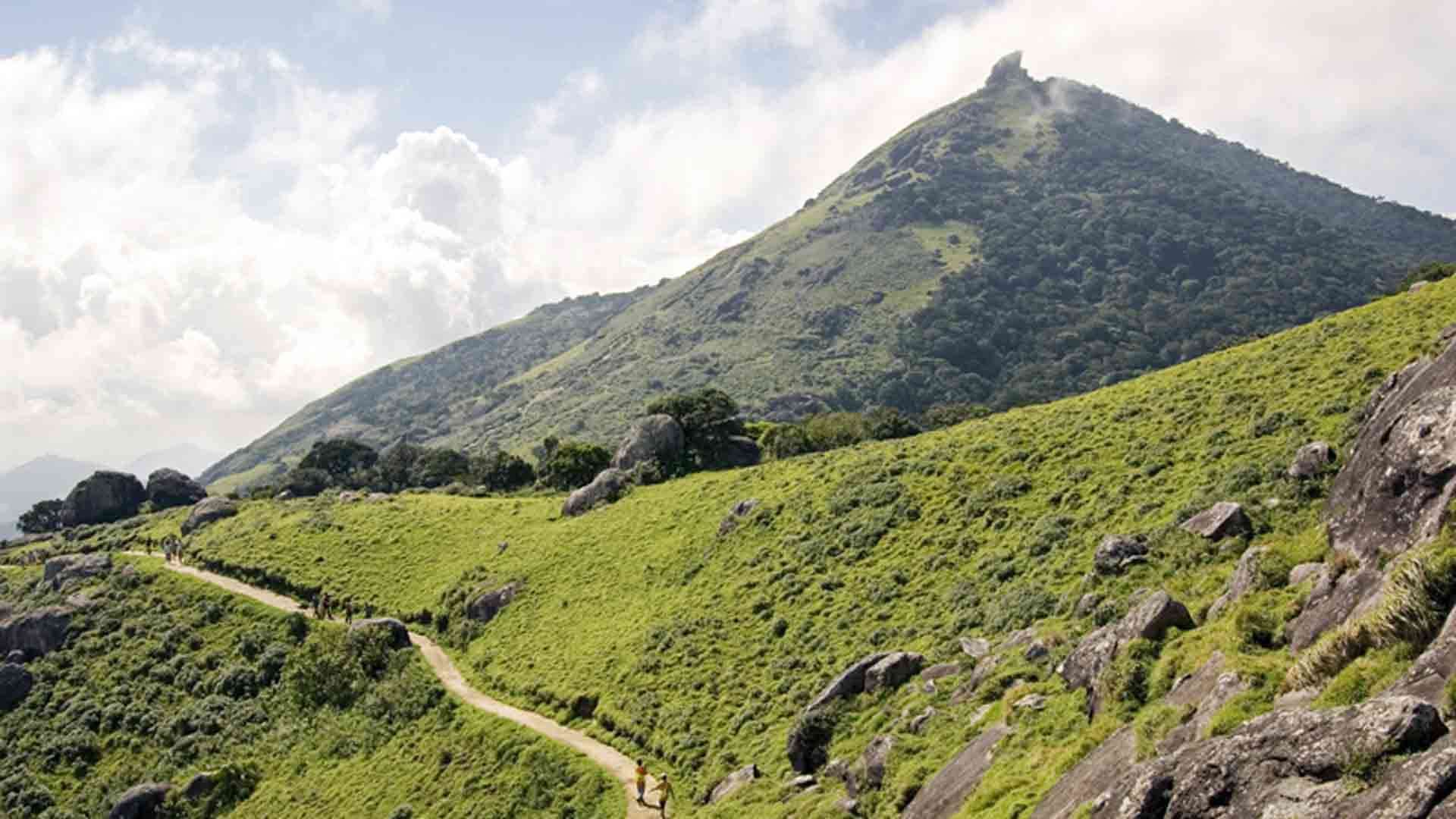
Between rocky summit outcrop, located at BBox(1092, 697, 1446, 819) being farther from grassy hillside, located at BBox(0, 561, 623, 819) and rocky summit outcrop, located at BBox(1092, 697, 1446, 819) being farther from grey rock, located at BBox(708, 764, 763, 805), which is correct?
grassy hillside, located at BBox(0, 561, 623, 819)

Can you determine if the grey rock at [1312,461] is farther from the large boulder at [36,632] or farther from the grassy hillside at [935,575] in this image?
the large boulder at [36,632]

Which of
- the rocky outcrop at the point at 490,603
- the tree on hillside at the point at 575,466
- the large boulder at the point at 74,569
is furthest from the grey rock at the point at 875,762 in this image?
the large boulder at the point at 74,569

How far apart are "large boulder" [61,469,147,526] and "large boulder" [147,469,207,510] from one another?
101 inches

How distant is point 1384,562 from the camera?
53.2 feet

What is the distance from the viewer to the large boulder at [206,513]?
358 ft

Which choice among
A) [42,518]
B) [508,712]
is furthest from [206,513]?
[508,712]

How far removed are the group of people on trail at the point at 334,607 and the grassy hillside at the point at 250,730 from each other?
6.07ft

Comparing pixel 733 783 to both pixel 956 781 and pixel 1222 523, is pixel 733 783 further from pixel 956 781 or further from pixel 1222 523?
pixel 1222 523

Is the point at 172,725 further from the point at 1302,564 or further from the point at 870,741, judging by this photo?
the point at 1302,564

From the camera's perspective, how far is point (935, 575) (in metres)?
44.9

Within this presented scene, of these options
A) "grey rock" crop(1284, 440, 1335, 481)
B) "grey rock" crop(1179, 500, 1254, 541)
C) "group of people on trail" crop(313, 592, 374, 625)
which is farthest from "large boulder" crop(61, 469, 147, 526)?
"grey rock" crop(1284, 440, 1335, 481)

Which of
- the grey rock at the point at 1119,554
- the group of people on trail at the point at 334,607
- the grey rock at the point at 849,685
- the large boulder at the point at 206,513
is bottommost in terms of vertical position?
the grey rock at the point at 849,685

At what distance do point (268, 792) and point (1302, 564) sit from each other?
56.4 meters

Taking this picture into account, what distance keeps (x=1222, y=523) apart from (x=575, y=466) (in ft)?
295
